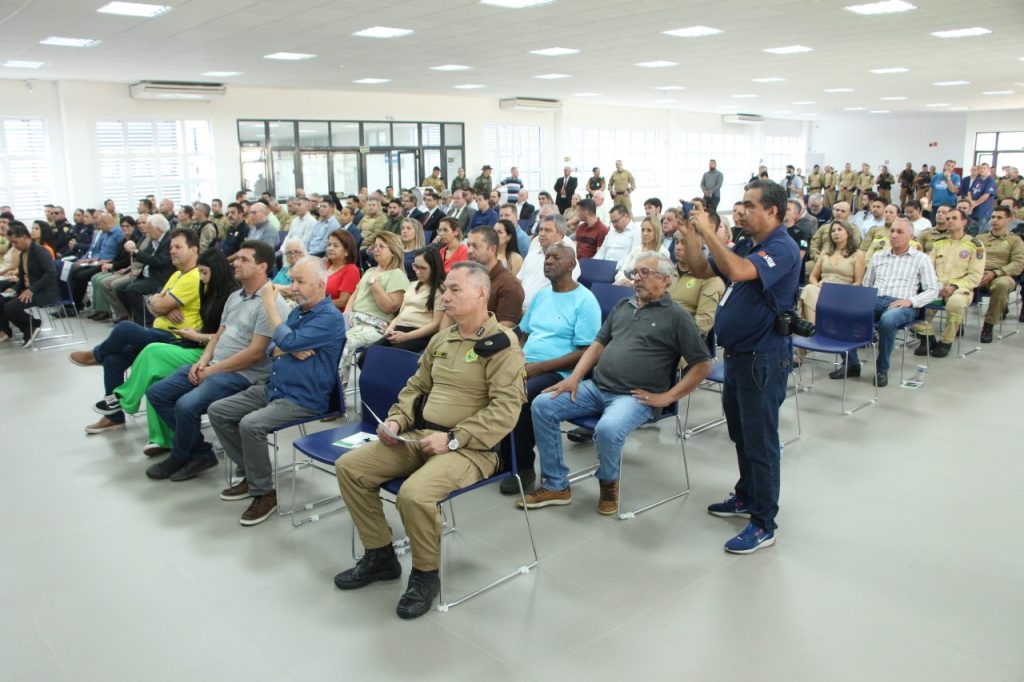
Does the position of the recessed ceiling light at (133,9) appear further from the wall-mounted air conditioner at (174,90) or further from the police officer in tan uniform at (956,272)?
the police officer in tan uniform at (956,272)

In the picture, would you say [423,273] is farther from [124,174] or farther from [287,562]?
[124,174]

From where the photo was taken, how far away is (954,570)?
3.09 meters

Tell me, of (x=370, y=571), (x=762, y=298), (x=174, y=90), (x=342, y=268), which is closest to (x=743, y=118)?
(x=174, y=90)

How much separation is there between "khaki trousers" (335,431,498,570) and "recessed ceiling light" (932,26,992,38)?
9.50m

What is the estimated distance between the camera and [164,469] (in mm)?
4191

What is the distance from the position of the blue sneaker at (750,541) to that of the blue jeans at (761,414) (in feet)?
0.09

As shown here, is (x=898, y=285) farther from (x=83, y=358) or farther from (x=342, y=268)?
(x=83, y=358)

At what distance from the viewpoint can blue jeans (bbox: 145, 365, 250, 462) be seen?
400 centimetres

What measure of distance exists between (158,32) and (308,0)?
2598 millimetres

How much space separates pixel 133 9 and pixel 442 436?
22.3ft

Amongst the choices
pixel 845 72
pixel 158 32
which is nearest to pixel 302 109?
pixel 158 32

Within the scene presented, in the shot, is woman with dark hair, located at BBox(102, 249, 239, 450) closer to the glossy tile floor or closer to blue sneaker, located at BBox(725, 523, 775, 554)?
the glossy tile floor

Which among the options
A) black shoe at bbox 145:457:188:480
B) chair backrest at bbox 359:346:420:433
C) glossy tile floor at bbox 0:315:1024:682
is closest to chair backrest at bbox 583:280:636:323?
glossy tile floor at bbox 0:315:1024:682

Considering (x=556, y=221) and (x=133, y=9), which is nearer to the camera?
(x=556, y=221)
